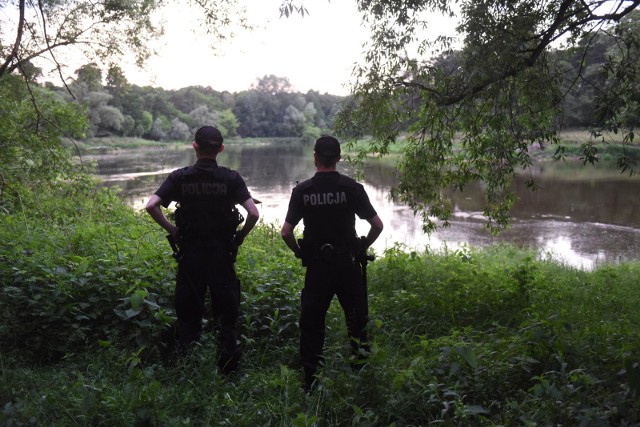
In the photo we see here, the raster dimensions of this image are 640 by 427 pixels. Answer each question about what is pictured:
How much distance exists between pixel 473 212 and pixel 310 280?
17.3 meters

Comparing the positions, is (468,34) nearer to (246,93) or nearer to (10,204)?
(10,204)

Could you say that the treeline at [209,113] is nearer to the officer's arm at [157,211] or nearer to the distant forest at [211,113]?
the distant forest at [211,113]

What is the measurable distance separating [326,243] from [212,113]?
238 feet

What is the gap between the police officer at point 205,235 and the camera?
390 cm

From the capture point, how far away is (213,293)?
396cm

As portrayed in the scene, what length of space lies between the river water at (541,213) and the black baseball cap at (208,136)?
15.4ft

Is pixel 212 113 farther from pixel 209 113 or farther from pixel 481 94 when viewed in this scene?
pixel 481 94

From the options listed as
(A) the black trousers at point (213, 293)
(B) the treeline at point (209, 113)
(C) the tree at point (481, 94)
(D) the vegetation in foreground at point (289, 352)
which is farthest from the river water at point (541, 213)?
(B) the treeline at point (209, 113)

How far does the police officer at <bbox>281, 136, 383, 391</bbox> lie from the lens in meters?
3.73

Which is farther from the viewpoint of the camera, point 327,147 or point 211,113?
point 211,113

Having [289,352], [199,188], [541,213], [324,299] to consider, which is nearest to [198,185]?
[199,188]

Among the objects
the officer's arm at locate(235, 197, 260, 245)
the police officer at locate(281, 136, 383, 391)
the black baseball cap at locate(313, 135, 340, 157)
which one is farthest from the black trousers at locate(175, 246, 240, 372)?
the black baseball cap at locate(313, 135, 340, 157)

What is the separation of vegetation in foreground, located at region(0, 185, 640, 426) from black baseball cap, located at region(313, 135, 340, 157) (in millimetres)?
1242

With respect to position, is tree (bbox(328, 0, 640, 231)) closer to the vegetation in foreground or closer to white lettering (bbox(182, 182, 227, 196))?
the vegetation in foreground
